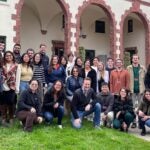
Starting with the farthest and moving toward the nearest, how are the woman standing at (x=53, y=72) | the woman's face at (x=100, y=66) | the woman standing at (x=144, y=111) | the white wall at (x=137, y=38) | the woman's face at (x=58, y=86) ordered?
the white wall at (x=137, y=38) < the woman's face at (x=100, y=66) < the woman standing at (x=53, y=72) < the woman standing at (x=144, y=111) < the woman's face at (x=58, y=86)

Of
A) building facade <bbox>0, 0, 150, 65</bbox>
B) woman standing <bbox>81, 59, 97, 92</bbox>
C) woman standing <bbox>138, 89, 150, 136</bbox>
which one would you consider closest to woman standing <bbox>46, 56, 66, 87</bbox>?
woman standing <bbox>81, 59, 97, 92</bbox>

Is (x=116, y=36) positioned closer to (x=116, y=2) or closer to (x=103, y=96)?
(x=116, y=2)

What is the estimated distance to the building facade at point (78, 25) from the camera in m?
15.8

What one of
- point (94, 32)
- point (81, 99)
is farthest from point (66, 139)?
point (94, 32)

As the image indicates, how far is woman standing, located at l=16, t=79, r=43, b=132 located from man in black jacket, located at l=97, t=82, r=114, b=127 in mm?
1689

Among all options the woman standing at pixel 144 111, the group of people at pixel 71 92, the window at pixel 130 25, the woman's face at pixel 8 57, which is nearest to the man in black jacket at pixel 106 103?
the group of people at pixel 71 92

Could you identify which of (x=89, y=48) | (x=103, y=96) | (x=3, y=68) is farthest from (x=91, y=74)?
(x=89, y=48)

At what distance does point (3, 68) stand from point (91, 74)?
7.99ft

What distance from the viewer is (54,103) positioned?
8367 millimetres

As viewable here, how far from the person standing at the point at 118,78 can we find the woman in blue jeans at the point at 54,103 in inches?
71.2

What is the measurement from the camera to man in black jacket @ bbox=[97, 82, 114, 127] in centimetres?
891

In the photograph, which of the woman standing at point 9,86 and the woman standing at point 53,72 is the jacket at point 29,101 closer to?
the woman standing at point 9,86

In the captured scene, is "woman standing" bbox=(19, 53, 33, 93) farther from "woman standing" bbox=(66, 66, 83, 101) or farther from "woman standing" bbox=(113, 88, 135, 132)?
"woman standing" bbox=(113, 88, 135, 132)

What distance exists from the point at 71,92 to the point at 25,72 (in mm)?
1366
